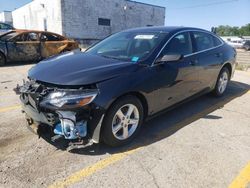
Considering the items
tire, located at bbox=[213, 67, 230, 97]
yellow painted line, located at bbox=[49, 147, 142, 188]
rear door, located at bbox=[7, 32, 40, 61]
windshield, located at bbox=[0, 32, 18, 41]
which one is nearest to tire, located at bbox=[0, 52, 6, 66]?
rear door, located at bbox=[7, 32, 40, 61]

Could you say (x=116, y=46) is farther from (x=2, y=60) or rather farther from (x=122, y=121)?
(x=2, y=60)

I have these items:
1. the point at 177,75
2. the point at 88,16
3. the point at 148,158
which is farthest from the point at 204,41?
the point at 88,16

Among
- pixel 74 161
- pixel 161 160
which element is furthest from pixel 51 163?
pixel 161 160

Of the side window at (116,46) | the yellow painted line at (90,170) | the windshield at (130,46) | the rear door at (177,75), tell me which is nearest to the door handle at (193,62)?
the rear door at (177,75)

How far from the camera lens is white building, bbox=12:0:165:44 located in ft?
78.9

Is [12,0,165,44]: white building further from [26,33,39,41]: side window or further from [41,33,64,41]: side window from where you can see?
[26,33,39,41]: side window

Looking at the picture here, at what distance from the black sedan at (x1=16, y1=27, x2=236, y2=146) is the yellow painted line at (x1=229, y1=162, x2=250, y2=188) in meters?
1.42

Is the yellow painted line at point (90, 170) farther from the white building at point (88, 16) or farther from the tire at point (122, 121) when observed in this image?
the white building at point (88, 16)

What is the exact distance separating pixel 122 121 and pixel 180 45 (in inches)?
70.9

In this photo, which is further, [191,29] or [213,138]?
[191,29]

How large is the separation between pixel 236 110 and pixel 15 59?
8.81 metres

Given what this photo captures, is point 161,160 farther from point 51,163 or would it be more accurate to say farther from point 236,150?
point 51,163

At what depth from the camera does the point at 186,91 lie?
173 inches

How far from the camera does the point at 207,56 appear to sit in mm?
4863
